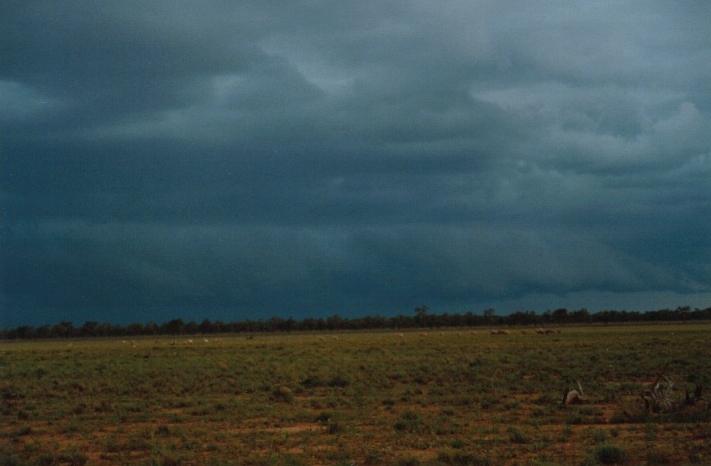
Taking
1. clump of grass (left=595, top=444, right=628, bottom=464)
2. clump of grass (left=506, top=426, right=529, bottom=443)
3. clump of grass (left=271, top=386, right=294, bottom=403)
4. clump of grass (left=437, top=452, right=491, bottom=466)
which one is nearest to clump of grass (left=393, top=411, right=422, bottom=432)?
clump of grass (left=506, top=426, right=529, bottom=443)

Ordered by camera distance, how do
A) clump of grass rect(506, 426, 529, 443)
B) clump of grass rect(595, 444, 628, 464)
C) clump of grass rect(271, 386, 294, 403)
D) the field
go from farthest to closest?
clump of grass rect(271, 386, 294, 403), clump of grass rect(506, 426, 529, 443), the field, clump of grass rect(595, 444, 628, 464)

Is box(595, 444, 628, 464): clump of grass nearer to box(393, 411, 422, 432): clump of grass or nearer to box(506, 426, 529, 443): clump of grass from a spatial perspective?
box(506, 426, 529, 443): clump of grass

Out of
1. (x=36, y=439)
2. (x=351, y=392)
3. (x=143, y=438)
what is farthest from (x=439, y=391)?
(x=36, y=439)

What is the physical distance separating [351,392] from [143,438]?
13221mm

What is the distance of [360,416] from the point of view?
25.4m

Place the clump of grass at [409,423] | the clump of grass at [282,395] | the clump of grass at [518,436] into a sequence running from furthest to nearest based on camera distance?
the clump of grass at [282,395] → the clump of grass at [409,423] → the clump of grass at [518,436]

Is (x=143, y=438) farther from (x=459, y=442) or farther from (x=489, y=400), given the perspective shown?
(x=489, y=400)

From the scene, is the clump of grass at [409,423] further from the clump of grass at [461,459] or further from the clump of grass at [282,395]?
the clump of grass at [282,395]

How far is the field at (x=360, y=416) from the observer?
18.0 meters

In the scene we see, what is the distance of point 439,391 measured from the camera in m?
33.1

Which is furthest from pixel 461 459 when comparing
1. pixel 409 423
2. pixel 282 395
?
pixel 282 395

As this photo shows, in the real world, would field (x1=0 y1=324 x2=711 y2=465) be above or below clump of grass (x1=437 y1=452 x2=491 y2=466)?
below

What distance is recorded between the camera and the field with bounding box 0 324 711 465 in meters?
18.0

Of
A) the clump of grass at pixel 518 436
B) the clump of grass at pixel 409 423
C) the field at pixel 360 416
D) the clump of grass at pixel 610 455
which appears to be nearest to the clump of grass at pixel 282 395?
the field at pixel 360 416
